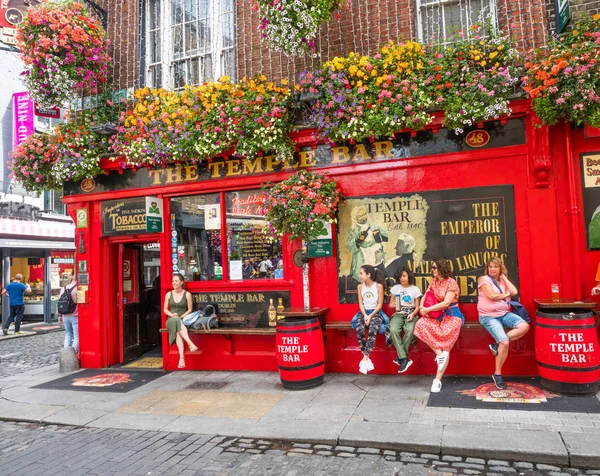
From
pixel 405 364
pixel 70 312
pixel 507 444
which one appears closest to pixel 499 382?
pixel 405 364

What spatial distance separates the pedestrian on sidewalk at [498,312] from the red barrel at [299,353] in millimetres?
2333

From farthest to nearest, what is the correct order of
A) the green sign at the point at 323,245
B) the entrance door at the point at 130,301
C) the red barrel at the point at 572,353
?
the entrance door at the point at 130,301 → the green sign at the point at 323,245 → the red barrel at the point at 572,353

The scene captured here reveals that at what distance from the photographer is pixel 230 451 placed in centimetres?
493

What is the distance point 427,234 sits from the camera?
23.9 ft

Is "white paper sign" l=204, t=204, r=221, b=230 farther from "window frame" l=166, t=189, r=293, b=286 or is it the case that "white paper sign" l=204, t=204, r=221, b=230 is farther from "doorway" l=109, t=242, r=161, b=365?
"doorway" l=109, t=242, r=161, b=365

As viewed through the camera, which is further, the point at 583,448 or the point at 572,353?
the point at 572,353

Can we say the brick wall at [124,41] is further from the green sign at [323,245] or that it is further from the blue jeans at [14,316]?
the blue jeans at [14,316]

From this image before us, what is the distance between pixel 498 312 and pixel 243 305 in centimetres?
411

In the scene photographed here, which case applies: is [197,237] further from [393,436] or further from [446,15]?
[446,15]

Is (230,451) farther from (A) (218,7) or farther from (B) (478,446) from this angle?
(A) (218,7)

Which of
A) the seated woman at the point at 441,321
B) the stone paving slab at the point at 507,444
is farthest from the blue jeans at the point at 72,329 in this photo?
the stone paving slab at the point at 507,444

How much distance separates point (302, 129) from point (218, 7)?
11.5 ft

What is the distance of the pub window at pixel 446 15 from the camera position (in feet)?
24.9

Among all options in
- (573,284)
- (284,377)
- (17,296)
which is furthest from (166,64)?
(17,296)
